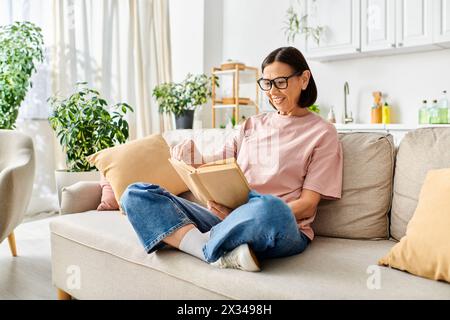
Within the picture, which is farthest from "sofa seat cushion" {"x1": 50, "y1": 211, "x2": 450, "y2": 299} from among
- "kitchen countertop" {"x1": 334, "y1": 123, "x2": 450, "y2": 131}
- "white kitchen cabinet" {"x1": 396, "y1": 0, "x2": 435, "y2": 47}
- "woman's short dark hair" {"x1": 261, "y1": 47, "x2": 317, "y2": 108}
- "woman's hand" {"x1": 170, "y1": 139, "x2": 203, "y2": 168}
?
"white kitchen cabinet" {"x1": 396, "y1": 0, "x2": 435, "y2": 47}

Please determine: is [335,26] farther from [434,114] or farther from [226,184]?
[226,184]

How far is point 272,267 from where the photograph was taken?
1.30m

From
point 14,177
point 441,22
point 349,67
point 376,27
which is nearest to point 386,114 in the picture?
point 349,67

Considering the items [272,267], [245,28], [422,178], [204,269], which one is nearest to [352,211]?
[422,178]

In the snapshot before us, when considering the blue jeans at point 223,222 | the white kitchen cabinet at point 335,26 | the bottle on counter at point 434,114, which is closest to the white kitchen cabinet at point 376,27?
the white kitchen cabinet at point 335,26

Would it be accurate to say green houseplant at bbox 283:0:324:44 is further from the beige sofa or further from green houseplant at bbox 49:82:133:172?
the beige sofa

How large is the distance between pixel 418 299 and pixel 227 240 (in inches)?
20.9

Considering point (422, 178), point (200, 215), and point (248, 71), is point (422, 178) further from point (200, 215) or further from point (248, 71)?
point (248, 71)

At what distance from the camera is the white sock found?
1.38 metres

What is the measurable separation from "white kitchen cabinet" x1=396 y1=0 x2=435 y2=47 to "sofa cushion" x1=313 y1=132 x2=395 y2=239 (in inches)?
78.4

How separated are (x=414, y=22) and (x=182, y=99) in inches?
82.0

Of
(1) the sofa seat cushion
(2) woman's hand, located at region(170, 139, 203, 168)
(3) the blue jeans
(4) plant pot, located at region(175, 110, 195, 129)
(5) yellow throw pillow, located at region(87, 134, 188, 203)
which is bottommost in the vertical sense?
(1) the sofa seat cushion

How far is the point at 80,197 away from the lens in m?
2.11

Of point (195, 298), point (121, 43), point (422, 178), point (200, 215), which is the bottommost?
point (195, 298)
